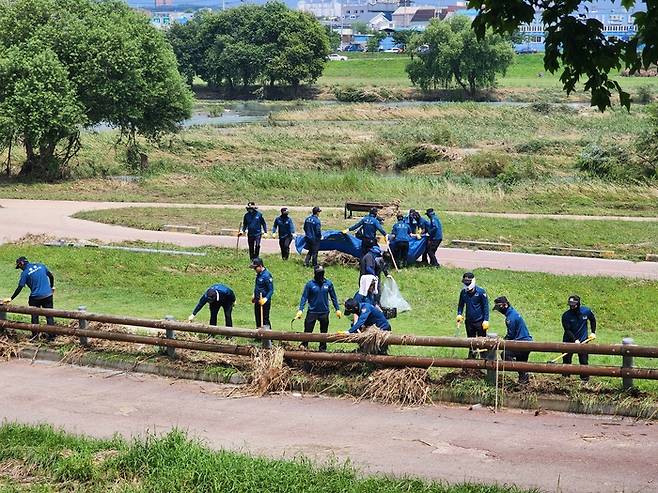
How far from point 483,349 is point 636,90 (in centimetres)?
8767

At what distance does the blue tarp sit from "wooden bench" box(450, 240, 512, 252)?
3.74 meters

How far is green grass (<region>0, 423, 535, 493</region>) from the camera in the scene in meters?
10.7

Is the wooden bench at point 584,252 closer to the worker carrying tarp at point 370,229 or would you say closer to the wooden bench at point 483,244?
the wooden bench at point 483,244

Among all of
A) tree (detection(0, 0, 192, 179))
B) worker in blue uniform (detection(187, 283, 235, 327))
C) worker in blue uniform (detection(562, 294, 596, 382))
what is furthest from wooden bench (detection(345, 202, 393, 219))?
worker in blue uniform (detection(562, 294, 596, 382))

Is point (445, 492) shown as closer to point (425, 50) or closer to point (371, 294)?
point (371, 294)

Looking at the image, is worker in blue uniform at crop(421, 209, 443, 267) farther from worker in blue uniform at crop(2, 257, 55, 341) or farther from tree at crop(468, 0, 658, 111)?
tree at crop(468, 0, 658, 111)

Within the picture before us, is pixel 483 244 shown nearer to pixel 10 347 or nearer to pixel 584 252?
pixel 584 252

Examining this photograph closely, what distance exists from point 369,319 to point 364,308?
0.74 feet

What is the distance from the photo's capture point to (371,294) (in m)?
17.5

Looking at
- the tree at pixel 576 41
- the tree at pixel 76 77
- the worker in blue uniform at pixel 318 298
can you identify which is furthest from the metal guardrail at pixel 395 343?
the tree at pixel 76 77

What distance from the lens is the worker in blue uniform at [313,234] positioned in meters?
24.0

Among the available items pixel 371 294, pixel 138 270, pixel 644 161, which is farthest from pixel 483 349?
pixel 644 161

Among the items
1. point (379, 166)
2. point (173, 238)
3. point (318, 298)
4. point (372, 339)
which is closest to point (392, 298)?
point (318, 298)

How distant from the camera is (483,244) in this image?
92.4 feet
